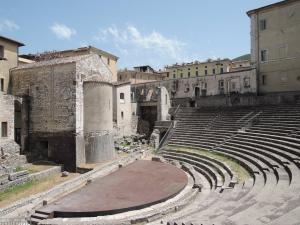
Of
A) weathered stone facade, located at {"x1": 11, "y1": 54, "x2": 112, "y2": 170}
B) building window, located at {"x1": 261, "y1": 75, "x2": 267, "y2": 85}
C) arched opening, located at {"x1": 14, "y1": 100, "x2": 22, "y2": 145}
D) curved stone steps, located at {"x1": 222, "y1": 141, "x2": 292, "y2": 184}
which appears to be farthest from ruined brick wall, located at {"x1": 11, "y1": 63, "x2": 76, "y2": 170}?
building window, located at {"x1": 261, "y1": 75, "x2": 267, "y2": 85}

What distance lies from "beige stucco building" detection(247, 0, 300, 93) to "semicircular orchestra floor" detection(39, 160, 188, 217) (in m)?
15.0

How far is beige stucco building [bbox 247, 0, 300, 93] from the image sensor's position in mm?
29172

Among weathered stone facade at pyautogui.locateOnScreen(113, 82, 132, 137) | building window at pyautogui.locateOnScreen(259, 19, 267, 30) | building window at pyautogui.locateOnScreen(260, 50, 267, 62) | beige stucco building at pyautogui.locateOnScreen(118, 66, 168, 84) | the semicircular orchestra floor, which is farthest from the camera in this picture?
beige stucco building at pyautogui.locateOnScreen(118, 66, 168, 84)

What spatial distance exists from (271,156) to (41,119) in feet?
61.1

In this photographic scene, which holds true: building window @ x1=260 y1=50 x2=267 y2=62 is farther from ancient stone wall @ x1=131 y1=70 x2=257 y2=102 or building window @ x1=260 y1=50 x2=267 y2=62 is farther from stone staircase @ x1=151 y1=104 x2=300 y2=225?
stone staircase @ x1=151 y1=104 x2=300 y2=225

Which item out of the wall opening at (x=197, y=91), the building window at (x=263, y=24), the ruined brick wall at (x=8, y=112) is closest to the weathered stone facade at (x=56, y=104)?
the ruined brick wall at (x=8, y=112)

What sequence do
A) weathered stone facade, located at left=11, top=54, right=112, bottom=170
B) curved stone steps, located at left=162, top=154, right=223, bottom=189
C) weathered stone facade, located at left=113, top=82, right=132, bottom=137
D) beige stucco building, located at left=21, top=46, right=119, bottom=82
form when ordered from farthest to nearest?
1. beige stucco building, located at left=21, top=46, right=119, bottom=82
2. weathered stone facade, located at left=113, top=82, right=132, bottom=137
3. weathered stone facade, located at left=11, top=54, right=112, bottom=170
4. curved stone steps, located at left=162, top=154, right=223, bottom=189

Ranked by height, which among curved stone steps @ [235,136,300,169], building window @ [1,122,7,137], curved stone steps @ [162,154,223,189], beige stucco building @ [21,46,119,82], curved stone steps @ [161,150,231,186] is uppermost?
beige stucco building @ [21,46,119,82]

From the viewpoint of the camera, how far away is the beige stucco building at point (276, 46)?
29.2 m

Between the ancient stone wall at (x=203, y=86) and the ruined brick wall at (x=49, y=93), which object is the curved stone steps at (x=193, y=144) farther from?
the ancient stone wall at (x=203, y=86)

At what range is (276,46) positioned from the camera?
30.4 metres

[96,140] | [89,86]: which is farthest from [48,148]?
[89,86]

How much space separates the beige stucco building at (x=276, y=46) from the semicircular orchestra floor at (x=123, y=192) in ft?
49.1

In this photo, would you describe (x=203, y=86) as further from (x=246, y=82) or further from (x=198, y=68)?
(x=198, y=68)
